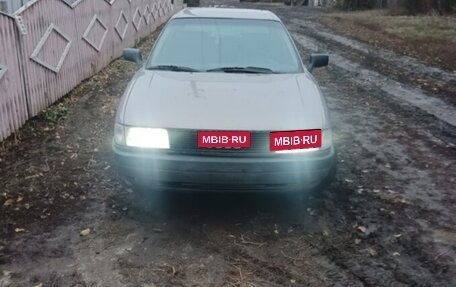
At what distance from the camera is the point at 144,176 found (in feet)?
12.4

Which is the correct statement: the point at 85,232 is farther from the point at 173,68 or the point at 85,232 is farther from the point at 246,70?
the point at 246,70

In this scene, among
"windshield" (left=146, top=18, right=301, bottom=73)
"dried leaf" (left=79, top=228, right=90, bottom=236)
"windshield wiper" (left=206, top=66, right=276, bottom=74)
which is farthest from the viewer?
"windshield" (left=146, top=18, right=301, bottom=73)

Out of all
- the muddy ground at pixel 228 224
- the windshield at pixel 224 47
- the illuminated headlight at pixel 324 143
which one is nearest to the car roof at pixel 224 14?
the windshield at pixel 224 47

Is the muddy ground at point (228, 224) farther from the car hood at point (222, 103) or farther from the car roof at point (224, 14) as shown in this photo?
the car roof at point (224, 14)

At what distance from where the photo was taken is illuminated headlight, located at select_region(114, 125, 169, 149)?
376cm

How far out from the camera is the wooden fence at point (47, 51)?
243 inches

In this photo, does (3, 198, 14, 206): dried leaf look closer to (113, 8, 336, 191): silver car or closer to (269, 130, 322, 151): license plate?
(113, 8, 336, 191): silver car

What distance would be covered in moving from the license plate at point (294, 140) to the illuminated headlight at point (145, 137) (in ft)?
2.75

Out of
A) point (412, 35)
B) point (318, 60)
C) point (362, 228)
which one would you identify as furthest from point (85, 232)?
point (412, 35)

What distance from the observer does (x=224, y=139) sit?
3.70 metres

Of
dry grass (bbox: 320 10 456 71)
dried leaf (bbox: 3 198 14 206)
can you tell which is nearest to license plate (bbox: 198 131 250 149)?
dried leaf (bbox: 3 198 14 206)

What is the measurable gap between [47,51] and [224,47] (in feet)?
12.4

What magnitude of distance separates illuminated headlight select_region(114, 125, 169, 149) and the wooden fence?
291 cm

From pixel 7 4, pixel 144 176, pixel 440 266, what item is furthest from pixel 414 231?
pixel 7 4
